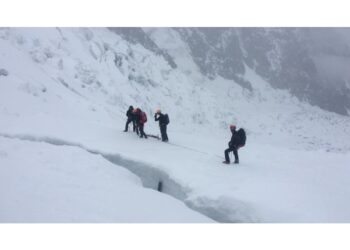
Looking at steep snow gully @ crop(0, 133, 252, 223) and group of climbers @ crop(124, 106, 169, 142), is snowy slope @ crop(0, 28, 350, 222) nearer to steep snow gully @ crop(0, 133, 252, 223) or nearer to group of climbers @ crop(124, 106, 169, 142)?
steep snow gully @ crop(0, 133, 252, 223)

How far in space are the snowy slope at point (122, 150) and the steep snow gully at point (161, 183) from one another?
28mm

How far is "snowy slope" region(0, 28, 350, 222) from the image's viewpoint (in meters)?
9.50

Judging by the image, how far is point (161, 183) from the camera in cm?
1200

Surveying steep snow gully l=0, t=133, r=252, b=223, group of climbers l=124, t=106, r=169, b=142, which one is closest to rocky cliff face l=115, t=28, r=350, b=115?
group of climbers l=124, t=106, r=169, b=142

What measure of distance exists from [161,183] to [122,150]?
2.33 meters

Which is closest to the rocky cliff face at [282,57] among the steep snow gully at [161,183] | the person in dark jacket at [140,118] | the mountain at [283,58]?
the mountain at [283,58]

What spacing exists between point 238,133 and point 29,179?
21.6 ft

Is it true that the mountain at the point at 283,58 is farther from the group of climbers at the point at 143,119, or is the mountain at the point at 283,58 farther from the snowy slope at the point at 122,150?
the group of climbers at the point at 143,119

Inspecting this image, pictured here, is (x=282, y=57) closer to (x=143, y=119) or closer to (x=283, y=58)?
(x=283, y=58)

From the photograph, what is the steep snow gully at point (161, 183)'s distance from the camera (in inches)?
389

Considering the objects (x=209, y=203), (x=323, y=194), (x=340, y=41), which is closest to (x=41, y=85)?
(x=209, y=203)

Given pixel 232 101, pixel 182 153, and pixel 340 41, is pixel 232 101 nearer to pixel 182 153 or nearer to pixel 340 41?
pixel 182 153

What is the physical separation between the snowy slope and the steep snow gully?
0.09ft

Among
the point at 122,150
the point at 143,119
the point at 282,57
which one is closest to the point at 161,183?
the point at 122,150
